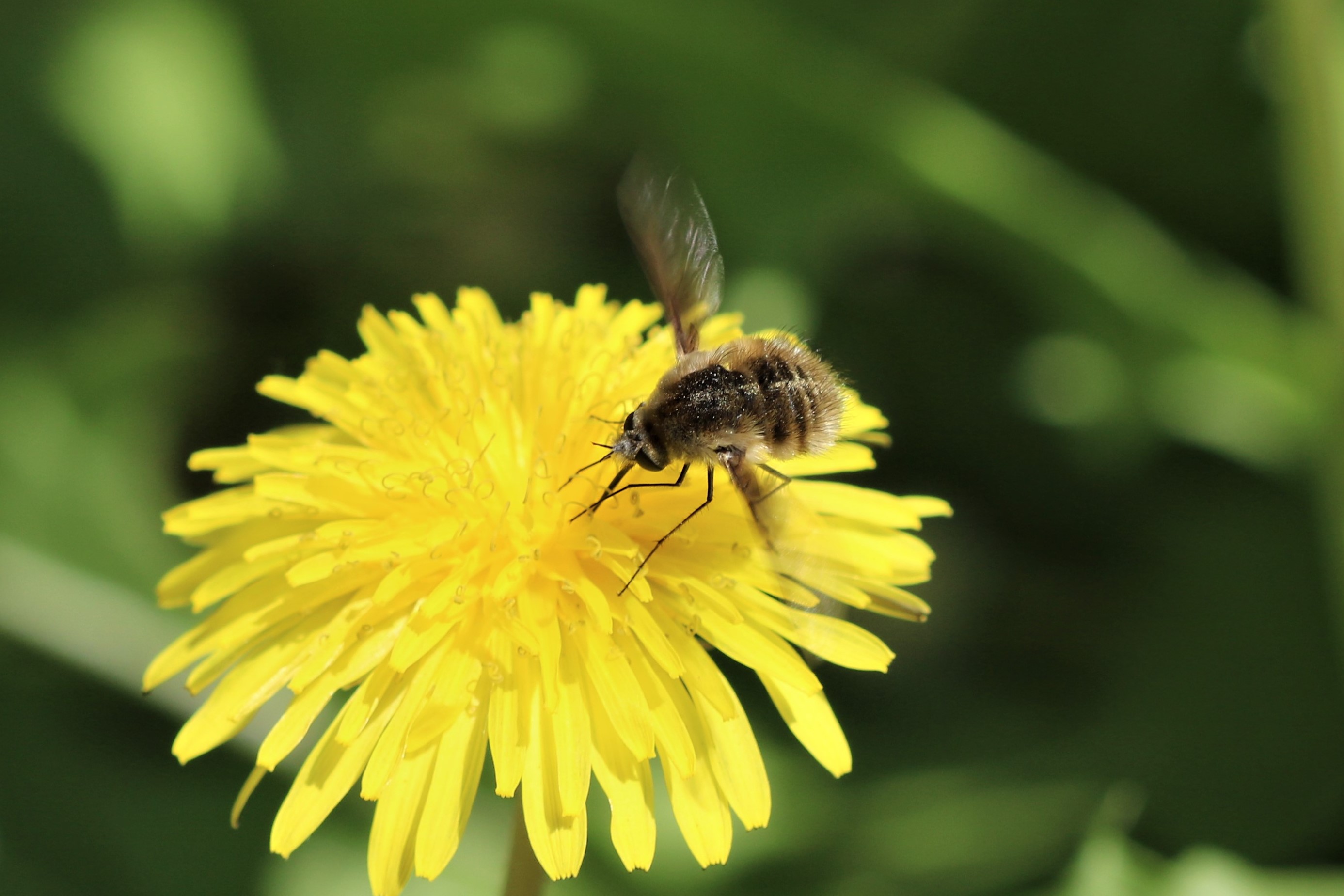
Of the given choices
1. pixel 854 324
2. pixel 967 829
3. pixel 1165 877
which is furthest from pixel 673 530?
pixel 854 324

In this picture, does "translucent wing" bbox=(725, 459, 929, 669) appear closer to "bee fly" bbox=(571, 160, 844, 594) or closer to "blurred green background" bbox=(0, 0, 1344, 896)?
"bee fly" bbox=(571, 160, 844, 594)

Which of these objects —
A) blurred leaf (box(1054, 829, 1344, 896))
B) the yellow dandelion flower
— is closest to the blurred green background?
blurred leaf (box(1054, 829, 1344, 896))

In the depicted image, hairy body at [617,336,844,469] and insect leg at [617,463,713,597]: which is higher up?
hairy body at [617,336,844,469]

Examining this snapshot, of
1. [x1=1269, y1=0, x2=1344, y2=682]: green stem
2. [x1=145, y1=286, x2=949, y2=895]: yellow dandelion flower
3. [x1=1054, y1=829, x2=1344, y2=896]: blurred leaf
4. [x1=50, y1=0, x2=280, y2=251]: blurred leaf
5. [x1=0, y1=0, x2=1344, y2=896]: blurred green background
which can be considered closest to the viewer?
[x1=145, y1=286, x2=949, y2=895]: yellow dandelion flower

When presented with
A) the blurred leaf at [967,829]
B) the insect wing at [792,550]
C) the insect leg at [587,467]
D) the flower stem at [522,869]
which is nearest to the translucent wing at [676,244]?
the insect leg at [587,467]

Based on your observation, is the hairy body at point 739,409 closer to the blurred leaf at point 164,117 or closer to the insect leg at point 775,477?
the insect leg at point 775,477

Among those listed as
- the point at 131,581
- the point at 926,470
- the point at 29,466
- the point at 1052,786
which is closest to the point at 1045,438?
the point at 926,470

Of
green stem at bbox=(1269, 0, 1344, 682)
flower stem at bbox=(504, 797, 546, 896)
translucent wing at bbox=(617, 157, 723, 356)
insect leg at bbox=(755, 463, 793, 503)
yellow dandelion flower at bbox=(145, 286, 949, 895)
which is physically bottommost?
flower stem at bbox=(504, 797, 546, 896)
